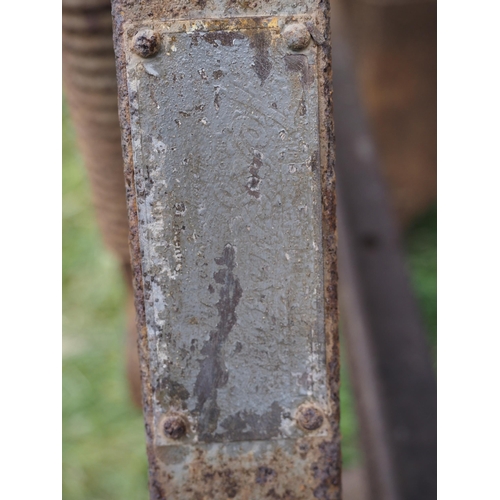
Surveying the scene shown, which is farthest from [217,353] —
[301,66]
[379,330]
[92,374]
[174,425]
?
[92,374]

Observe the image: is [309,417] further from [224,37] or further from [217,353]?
[224,37]

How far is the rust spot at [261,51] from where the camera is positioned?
21.3 inches

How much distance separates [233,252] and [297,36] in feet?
0.61

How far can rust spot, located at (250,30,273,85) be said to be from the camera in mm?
540

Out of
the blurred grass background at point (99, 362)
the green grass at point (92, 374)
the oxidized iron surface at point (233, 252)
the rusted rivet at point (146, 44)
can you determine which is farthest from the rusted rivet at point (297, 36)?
the green grass at point (92, 374)

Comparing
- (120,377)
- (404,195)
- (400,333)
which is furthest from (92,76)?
(404,195)

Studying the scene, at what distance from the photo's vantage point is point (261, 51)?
0.54 metres

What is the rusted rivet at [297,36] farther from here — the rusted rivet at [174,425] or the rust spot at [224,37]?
the rusted rivet at [174,425]

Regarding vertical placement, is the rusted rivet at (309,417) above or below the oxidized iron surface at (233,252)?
below

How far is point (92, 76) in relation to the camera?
1143 millimetres

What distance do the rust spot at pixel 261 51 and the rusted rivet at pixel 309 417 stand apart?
29cm

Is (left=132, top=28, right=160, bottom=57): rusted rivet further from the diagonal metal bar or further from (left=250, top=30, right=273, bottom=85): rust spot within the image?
the diagonal metal bar

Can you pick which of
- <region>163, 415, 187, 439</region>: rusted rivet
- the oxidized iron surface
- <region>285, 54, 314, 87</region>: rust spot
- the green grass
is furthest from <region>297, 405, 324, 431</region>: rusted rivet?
the green grass

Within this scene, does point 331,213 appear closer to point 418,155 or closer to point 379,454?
point 379,454
